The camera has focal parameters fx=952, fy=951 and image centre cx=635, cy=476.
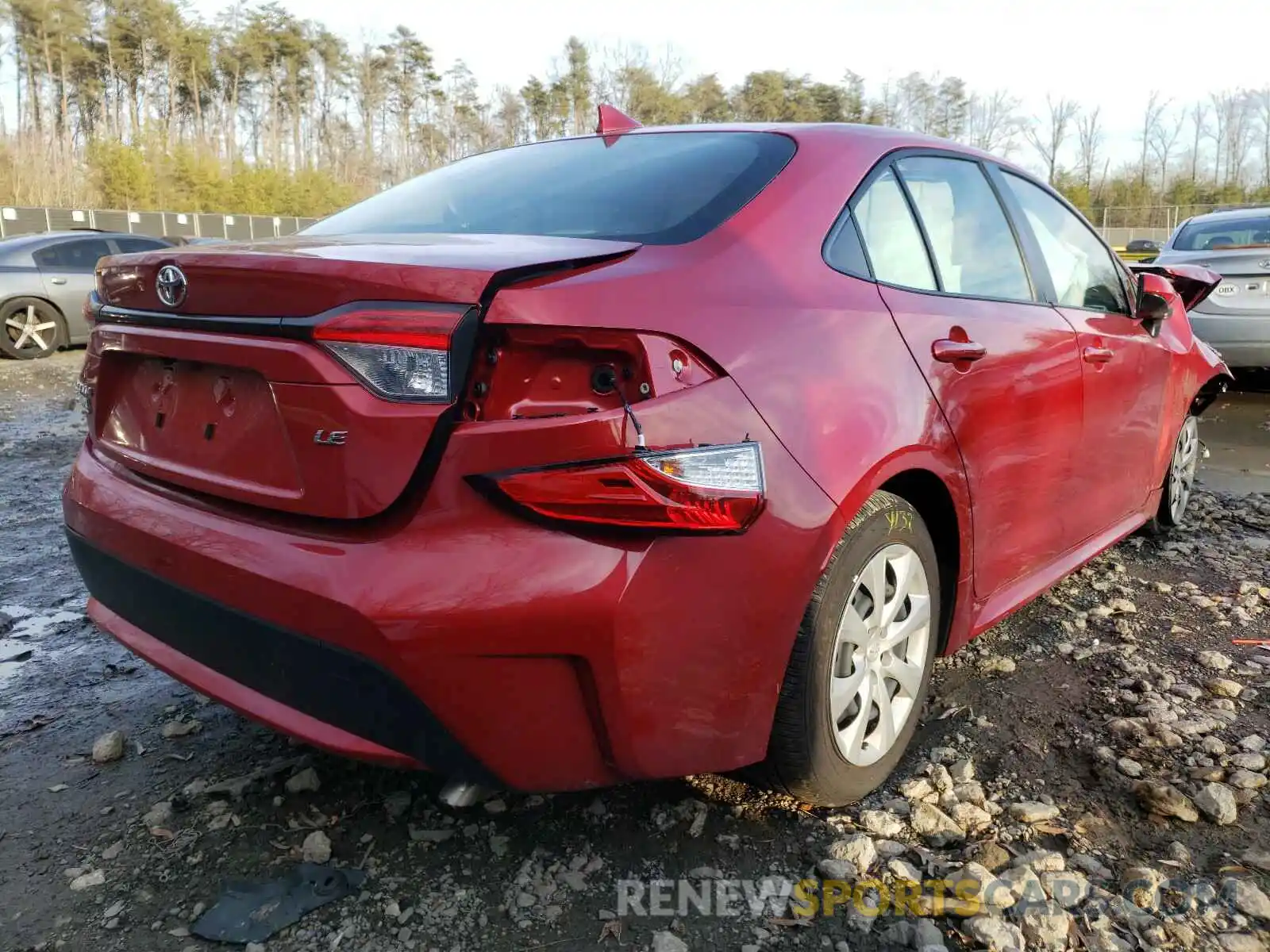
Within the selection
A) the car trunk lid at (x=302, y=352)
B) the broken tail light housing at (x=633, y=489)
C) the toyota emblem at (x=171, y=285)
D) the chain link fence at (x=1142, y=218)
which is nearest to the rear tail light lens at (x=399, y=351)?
the car trunk lid at (x=302, y=352)

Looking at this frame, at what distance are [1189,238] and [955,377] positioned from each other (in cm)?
780

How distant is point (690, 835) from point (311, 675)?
35.6 inches

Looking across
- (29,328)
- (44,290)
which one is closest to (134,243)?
(44,290)

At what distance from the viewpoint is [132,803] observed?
2209mm

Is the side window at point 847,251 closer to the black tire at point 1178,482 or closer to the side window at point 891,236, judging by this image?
the side window at point 891,236

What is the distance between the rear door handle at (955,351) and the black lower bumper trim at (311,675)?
1391 millimetres

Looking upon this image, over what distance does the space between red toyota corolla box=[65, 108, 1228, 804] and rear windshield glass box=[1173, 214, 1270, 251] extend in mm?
7169

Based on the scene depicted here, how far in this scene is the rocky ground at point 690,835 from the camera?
5.93ft

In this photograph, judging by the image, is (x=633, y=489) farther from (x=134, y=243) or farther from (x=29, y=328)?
(x=134, y=243)

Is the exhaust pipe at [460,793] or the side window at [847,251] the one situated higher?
the side window at [847,251]

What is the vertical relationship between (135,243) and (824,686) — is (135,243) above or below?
above

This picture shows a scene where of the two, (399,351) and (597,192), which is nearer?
(399,351)

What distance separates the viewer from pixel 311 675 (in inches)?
67.1

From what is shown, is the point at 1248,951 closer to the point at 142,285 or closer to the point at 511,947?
the point at 511,947
